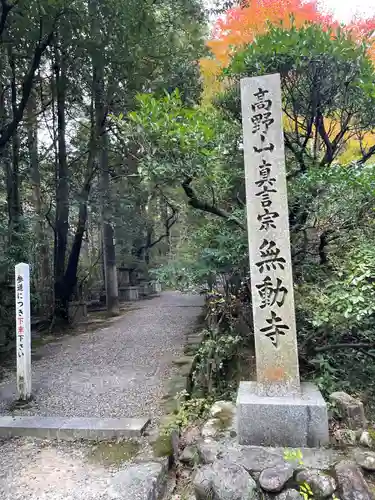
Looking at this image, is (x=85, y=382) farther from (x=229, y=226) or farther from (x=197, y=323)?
(x=197, y=323)

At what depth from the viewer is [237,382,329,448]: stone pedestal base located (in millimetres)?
2975

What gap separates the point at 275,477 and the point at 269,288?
142cm

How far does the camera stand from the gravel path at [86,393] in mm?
3127

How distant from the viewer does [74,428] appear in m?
3.94

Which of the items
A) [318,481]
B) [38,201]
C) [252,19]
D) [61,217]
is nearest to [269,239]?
[318,481]

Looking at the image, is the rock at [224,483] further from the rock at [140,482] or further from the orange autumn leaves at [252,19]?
the orange autumn leaves at [252,19]

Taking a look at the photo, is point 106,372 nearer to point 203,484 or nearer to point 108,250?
point 203,484

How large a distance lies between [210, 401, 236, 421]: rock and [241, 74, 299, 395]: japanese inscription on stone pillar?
551mm

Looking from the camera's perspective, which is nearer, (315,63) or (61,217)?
(315,63)

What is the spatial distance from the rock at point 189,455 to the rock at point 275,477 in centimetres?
68

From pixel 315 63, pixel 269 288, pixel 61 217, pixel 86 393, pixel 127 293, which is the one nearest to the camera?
pixel 269 288

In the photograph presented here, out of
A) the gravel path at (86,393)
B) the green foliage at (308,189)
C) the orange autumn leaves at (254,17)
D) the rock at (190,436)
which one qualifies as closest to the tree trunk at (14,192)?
the gravel path at (86,393)

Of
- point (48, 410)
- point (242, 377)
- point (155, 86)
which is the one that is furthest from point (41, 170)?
point (242, 377)

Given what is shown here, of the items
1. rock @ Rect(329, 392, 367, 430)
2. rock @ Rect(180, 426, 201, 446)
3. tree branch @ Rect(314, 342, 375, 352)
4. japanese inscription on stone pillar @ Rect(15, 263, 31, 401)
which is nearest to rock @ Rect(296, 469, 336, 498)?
rock @ Rect(329, 392, 367, 430)
